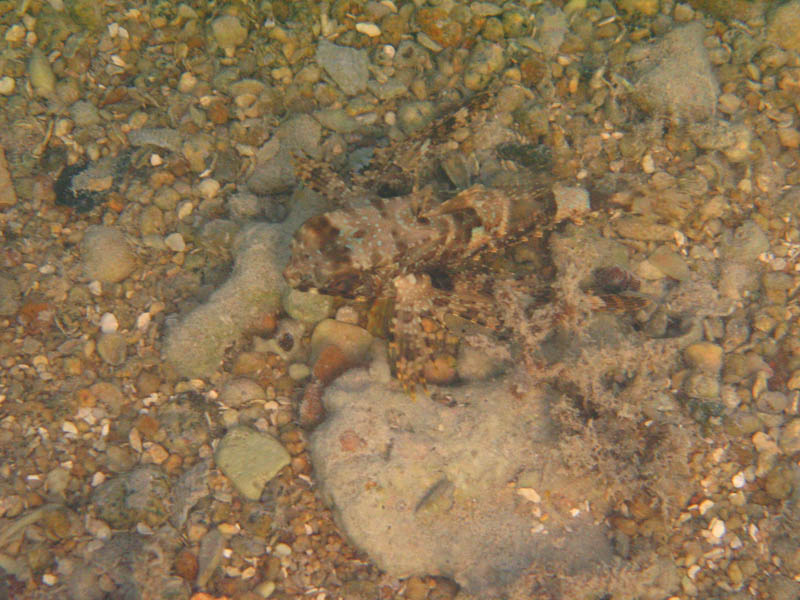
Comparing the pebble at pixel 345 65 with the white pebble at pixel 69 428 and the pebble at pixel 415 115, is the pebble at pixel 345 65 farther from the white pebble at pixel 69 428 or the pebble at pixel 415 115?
the white pebble at pixel 69 428

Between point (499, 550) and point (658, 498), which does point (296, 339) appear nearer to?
point (499, 550)

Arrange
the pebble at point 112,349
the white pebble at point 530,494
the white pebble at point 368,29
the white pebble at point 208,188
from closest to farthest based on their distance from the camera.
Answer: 1. the white pebble at point 530,494
2. the pebble at point 112,349
3. the white pebble at point 208,188
4. the white pebble at point 368,29

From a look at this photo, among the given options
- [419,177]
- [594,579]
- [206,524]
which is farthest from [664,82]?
[206,524]

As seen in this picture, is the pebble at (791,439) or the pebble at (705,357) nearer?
the pebble at (791,439)

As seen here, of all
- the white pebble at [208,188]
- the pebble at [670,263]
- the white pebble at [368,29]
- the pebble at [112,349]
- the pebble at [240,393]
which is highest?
the white pebble at [368,29]

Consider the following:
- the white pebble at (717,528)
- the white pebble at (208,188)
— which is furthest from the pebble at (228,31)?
the white pebble at (717,528)

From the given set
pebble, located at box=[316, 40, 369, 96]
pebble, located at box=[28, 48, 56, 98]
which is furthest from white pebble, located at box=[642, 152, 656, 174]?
pebble, located at box=[28, 48, 56, 98]

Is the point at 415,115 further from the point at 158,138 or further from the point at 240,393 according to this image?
the point at 240,393
